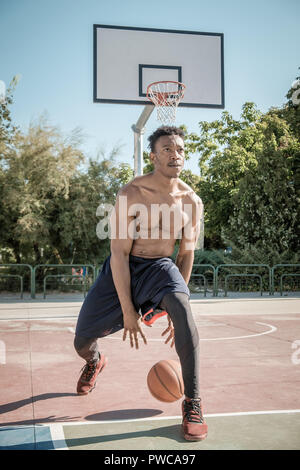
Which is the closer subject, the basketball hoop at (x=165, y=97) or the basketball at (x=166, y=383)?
the basketball at (x=166, y=383)

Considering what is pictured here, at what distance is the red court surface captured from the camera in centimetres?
305

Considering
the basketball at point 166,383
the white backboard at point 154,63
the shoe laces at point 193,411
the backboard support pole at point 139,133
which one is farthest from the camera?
the white backboard at point 154,63

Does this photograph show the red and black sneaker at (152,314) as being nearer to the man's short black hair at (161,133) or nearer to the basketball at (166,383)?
the basketball at (166,383)

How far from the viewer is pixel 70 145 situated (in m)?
18.5

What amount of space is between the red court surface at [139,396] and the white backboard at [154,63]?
5.89 meters

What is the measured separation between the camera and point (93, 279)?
54.1ft

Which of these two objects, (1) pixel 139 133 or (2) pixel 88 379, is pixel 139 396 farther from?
(1) pixel 139 133

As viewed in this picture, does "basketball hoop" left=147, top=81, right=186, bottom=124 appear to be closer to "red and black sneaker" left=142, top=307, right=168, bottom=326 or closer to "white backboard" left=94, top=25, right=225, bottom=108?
"white backboard" left=94, top=25, right=225, bottom=108

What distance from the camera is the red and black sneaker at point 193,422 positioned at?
303 cm

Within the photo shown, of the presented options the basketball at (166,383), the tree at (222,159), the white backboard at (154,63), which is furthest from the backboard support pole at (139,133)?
the tree at (222,159)

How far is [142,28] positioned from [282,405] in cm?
1025

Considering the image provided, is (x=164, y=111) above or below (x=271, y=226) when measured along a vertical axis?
above
